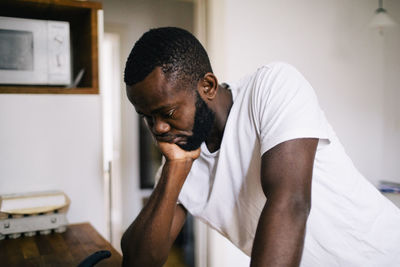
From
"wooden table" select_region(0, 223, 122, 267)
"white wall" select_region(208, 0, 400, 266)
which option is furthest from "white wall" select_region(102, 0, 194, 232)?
"wooden table" select_region(0, 223, 122, 267)

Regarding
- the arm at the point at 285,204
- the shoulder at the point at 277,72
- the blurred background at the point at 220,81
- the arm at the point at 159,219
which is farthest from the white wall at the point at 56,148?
the arm at the point at 285,204

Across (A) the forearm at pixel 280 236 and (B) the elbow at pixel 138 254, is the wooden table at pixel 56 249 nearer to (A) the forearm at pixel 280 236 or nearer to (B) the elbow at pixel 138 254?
(B) the elbow at pixel 138 254

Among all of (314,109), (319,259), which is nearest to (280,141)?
(314,109)

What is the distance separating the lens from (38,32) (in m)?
1.53

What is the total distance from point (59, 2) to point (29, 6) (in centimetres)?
12

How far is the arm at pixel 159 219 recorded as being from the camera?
3.35ft

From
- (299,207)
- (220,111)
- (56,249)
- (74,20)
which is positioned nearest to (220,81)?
(74,20)

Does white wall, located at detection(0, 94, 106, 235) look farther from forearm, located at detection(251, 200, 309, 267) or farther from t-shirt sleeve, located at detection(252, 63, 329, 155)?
forearm, located at detection(251, 200, 309, 267)

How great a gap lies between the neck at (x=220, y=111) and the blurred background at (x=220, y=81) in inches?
29.1

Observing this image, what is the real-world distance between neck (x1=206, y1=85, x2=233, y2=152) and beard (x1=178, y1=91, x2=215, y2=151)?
0.03 metres

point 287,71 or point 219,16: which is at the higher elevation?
point 219,16

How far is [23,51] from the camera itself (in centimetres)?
152

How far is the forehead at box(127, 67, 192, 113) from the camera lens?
2.77 feet

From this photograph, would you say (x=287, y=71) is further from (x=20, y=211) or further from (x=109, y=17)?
(x=109, y=17)
